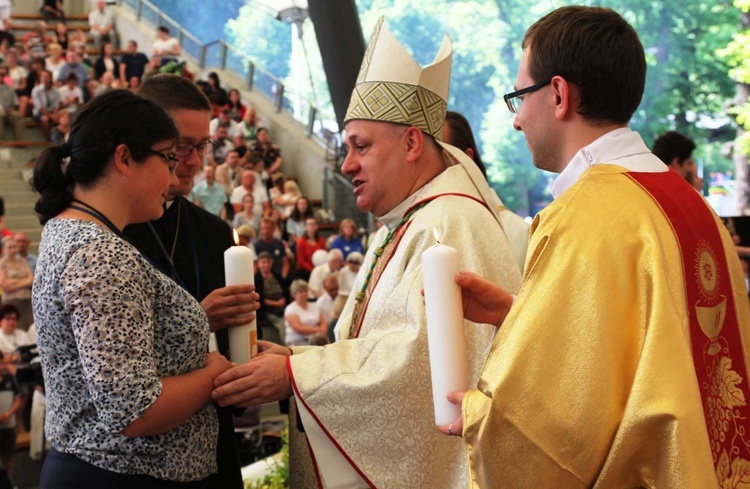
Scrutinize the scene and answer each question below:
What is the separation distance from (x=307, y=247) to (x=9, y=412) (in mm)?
5278

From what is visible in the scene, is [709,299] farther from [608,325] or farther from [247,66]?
[247,66]

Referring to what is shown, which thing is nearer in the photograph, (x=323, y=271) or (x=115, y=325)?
(x=115, y=325)

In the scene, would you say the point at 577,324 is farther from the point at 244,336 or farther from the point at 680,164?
the point at 680,164

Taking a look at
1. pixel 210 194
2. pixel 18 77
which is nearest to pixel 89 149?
pixel 210 194

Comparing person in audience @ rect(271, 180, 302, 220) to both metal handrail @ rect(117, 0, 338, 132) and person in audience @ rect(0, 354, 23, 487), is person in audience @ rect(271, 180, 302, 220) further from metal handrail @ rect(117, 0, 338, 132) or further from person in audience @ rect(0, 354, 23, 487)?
person in audience @ rect(0, 354, 23, 487)

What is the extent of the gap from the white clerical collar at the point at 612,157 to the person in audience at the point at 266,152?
438 inches

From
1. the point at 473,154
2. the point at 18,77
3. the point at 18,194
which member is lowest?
the point at 18,194

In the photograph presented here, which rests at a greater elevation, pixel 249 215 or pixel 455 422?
pixel 455 422

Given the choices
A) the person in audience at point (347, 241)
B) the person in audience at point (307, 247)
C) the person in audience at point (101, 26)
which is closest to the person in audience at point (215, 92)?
the person in audience at point (101, 26)

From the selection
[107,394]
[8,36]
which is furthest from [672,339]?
[8,36]

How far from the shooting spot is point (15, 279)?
285 inches

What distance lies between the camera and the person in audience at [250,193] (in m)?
10.8

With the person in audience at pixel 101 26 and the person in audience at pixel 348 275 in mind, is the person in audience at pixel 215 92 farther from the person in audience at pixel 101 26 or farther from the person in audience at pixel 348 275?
the person in audience at pixel 348 275

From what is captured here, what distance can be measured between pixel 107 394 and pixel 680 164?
11.4 ft
